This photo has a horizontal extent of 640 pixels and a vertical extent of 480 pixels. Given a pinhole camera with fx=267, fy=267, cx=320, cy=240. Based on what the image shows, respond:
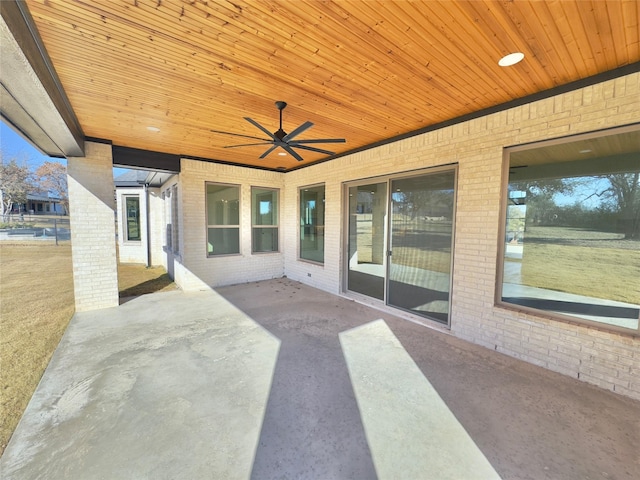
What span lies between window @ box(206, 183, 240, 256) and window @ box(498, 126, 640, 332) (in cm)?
525

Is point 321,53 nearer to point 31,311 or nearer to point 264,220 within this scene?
point 264,220

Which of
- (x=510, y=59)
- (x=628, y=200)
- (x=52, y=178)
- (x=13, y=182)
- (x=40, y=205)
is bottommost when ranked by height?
(x=628, y=200)

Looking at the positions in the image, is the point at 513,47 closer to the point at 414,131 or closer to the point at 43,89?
the point at 414,131

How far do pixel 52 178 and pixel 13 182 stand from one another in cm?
207

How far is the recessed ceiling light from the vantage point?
7.13ft

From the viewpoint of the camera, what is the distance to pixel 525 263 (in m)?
3.13

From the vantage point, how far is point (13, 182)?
53.1 feet

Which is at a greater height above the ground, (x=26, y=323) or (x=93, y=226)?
(x=93, y=226)

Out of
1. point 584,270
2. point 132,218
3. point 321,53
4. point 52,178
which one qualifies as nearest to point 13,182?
point 52,178

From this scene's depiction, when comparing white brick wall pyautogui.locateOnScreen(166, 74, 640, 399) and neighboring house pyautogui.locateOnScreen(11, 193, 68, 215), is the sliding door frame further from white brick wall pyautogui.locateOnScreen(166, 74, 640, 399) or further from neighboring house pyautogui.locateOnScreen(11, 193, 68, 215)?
neighboring house pyautogui.locateOnScreen(11, 193, 68, 215)

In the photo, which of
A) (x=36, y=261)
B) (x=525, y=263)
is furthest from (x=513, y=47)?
(x=36, y=261)

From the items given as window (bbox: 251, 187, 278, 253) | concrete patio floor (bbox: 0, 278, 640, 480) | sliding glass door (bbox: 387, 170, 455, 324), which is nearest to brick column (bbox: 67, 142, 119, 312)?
concrete patio floor (bbox: 0, 278, 640, 480)

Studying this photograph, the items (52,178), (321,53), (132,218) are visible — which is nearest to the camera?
(321,53)

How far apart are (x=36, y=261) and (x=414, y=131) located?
1159cm
